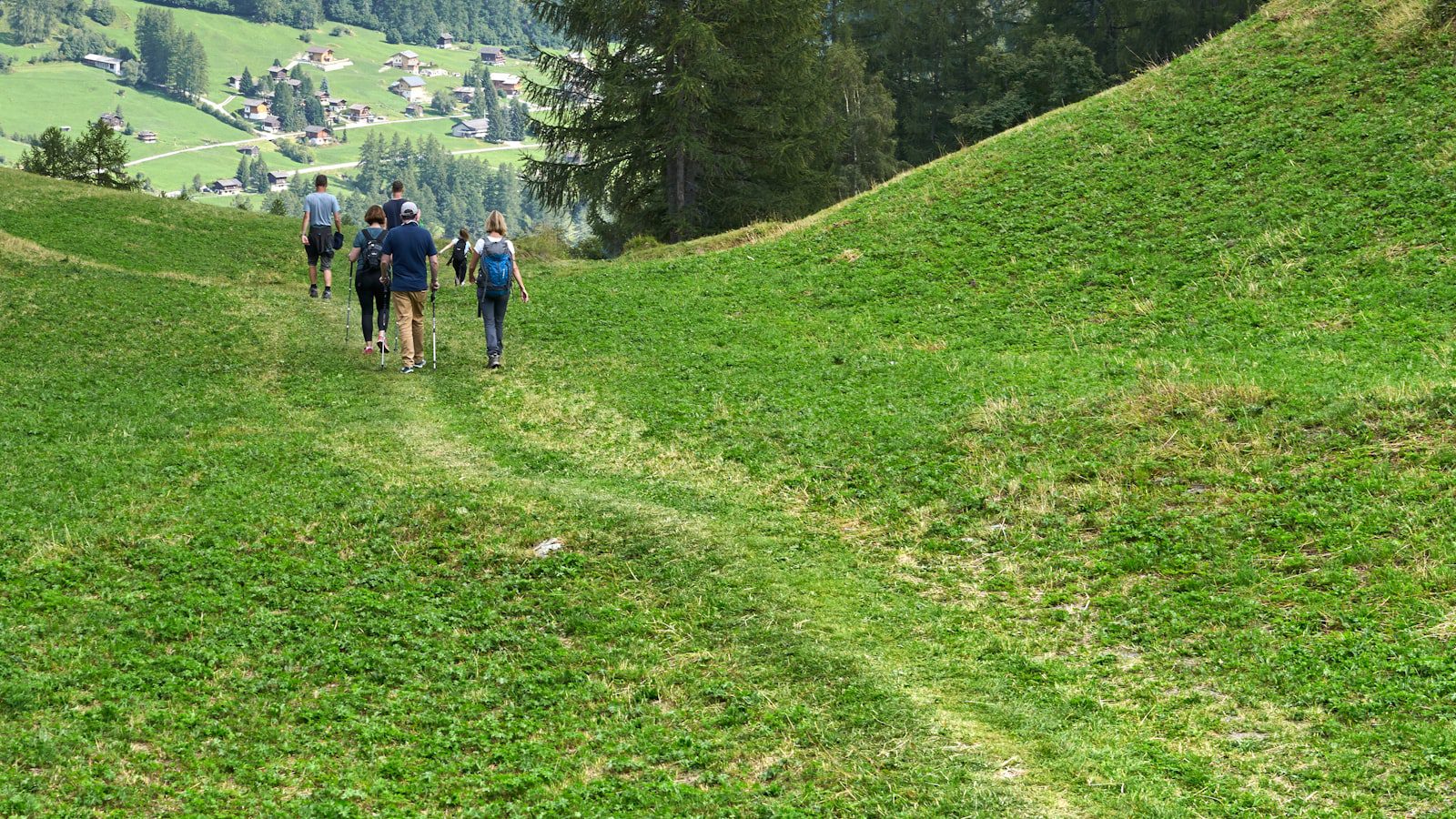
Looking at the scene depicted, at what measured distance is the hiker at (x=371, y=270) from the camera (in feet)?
63.6

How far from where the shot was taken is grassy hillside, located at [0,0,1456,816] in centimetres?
745

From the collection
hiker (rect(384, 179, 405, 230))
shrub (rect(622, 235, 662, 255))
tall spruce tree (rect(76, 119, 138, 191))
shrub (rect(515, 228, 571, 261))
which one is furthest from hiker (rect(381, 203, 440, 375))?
tall spruce tree (rect(76, 119, 138, 191))

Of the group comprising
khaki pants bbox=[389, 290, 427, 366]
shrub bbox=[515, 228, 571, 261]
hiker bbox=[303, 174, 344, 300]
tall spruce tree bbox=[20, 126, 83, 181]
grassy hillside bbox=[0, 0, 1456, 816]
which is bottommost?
grassy hillside bbox=[0, 0, 1456, 816]

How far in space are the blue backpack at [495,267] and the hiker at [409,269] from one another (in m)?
0.81

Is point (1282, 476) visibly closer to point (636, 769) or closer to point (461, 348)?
point (636, 769)

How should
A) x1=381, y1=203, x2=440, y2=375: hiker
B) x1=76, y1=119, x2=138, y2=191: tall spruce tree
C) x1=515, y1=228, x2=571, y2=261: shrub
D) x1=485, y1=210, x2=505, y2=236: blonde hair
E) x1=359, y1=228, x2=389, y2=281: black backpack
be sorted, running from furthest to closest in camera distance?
x1=76, y1=119, x2=138, y2=191: tall spruce tree → x1=515, y1=228, x2=571, y2=261: shrub → x1=359, y1=228, x2=389, y2=281: black backpack → x1=381, y1=203, x2=440, y2=375: hiker → x1=485, y1=210, x2=505, y2=236: blonde hair

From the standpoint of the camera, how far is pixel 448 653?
9.14 metres

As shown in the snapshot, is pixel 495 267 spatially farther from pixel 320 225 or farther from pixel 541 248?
pixel 541 248

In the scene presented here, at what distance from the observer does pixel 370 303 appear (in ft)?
65.6

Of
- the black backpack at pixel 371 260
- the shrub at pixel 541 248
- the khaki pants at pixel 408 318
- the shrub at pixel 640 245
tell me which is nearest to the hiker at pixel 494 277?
the khaki pants at pixel 408 318

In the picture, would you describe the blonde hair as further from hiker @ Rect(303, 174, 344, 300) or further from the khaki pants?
hiker @ Rect(303, 174, 344, 300)

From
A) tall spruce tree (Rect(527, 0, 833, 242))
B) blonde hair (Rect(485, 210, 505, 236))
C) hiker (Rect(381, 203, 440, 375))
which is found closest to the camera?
blonde hair (Rect(485, 210, 505, 236))

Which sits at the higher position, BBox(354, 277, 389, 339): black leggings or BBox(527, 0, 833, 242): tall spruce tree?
BBox(527, 0, 833, 242): tall spruce tree

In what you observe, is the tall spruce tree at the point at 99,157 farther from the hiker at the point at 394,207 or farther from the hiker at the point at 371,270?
the hiker at the point at 371,270
